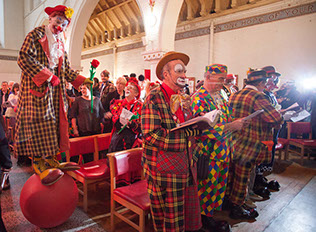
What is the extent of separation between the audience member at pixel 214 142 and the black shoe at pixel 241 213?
1.60 feet

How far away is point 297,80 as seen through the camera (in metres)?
6.60

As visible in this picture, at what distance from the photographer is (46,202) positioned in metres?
2.20

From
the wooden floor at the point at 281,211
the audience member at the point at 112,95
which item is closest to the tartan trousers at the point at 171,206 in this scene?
the wooden floor at the point at 281,211

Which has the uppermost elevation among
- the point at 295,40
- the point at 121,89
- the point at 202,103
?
the point at 295,40

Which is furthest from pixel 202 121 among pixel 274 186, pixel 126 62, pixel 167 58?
pixel 126 62

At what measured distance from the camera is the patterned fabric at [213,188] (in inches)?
93.0

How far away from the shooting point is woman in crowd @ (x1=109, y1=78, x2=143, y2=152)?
292 cm

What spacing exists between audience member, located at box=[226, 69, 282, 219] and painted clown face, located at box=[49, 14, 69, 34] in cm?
203

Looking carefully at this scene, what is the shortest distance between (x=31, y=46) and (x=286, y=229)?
3.25m

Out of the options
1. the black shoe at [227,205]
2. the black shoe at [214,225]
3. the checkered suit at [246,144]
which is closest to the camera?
the black shoe at [214,225]

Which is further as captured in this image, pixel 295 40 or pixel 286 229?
pixel 295 40

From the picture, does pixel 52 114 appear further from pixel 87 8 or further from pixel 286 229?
pixel 87 8

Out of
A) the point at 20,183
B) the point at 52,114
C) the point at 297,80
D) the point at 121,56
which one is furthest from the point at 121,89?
the point at 121,56

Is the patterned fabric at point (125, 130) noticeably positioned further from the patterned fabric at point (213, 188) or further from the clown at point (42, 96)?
the patterned fabric at point (213, 188)
